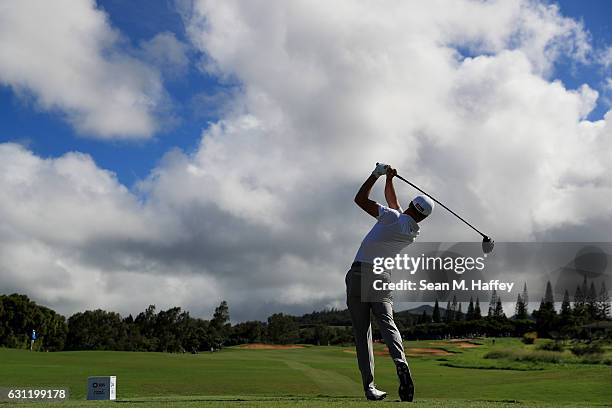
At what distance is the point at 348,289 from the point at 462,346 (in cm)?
6053

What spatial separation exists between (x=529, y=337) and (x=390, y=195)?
58303 mm

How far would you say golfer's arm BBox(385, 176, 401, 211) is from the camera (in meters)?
9.58

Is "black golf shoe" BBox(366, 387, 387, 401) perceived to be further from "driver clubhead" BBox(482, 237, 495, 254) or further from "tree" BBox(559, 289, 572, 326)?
"tree" BBox(559, 289, 572, 326)

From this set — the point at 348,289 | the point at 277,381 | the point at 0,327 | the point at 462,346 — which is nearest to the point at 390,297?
the point at 348,289

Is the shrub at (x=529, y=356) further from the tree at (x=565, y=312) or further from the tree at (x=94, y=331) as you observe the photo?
the tree at (x=94, y=331)

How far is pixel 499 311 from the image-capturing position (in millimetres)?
76438

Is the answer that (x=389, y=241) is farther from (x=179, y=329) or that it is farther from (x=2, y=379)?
(x=179, y=329)

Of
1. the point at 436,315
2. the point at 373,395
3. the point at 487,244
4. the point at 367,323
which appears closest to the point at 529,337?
the point at 436,315

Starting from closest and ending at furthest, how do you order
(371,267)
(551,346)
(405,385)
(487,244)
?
1. (405,385)
2. (371,267)
3. (487,244)
4. (551,346)

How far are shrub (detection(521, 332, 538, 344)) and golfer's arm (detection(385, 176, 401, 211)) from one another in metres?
54.1

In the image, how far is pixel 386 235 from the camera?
29.6ft

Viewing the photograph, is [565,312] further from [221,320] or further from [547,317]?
[221,320]

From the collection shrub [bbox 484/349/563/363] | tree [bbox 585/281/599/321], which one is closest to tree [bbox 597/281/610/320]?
tree [bbox 585/281/599/321]

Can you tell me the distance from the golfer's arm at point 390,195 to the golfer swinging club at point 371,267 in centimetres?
24
